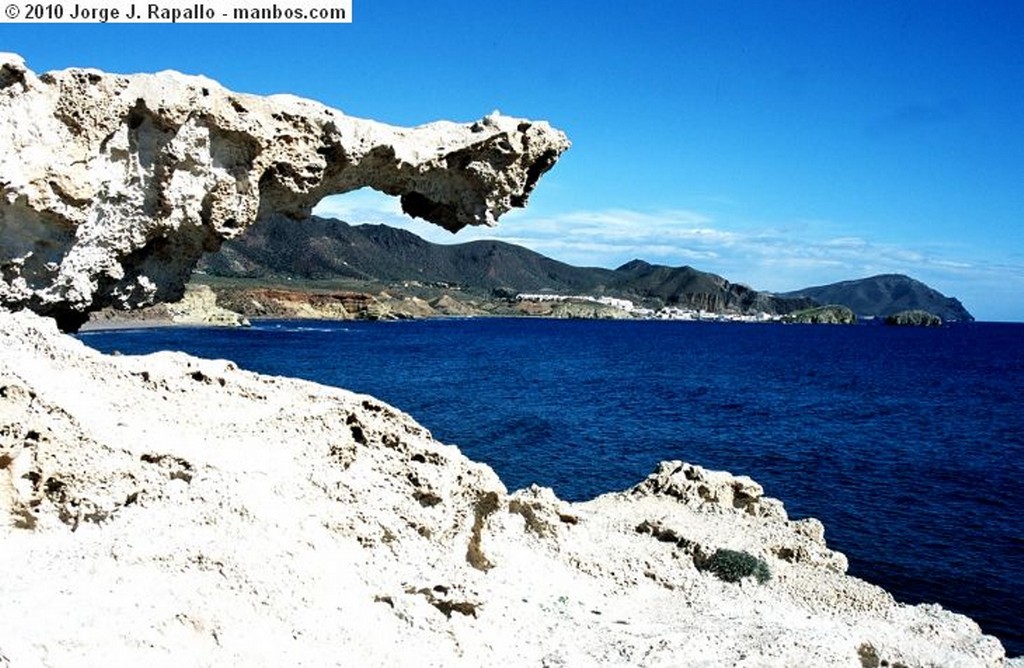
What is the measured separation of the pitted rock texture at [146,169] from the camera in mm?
14453

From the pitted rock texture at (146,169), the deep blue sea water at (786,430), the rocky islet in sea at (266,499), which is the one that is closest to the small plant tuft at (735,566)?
the rocky islet in sea at (266,499)

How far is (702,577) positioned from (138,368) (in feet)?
36.2

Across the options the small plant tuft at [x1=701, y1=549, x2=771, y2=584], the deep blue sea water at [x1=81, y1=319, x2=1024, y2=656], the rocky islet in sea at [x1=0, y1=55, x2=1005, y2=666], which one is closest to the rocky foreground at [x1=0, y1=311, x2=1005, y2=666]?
the rocky islet in sea at [x1=0, y1=55, x2=1005, y2=666]

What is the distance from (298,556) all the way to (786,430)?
130ft

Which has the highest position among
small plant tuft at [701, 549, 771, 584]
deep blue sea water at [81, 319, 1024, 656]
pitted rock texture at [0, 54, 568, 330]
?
pitted rock texture at [0, 54, 568, 330]

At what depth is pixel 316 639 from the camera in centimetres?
992

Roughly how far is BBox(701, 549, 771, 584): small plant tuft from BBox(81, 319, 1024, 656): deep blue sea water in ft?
19.5

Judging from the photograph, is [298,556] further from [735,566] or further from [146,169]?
[735,566]


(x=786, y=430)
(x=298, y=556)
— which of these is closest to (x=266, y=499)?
(x=298, y=556)

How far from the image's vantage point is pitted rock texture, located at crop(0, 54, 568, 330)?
47.4 feet

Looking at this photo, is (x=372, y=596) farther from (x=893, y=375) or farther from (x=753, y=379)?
(x=893, y=375)

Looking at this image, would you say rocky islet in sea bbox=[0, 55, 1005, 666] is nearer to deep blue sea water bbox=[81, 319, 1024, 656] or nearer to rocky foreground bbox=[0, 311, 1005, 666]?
rocky foreground bbox=[0, 311, 1005, 666]

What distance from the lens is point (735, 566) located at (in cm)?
1702

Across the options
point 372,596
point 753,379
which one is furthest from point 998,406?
point 372,596
